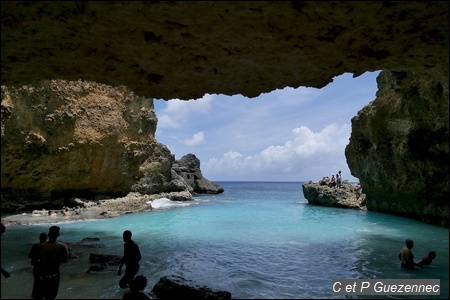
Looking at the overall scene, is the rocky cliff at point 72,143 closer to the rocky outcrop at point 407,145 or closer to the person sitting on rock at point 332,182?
the person sitting on rock at point 332,182

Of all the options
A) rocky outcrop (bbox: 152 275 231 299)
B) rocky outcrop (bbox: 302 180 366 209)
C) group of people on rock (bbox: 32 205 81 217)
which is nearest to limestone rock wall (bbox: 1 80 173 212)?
group of people on rock (bbox: 32 205 81 217)

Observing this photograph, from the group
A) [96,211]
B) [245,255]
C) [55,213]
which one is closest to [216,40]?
[245,255]

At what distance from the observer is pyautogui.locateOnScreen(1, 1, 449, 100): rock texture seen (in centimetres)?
425

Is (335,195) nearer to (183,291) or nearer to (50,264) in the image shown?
(183,291)

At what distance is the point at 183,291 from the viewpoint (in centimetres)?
748

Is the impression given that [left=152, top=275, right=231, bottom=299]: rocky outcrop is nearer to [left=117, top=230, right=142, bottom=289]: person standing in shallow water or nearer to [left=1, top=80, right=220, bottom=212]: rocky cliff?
[left=117, top=230, right=142, bottom=289]: person standing in shallow water

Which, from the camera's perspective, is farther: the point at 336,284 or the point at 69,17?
the point at 336,284

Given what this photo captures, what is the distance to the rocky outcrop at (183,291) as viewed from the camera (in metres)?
7.39

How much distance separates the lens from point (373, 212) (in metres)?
30.5

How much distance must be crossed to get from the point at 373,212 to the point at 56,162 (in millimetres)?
31856

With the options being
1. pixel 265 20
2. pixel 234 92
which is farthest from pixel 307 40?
pixel 234 92

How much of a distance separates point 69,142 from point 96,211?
275 inches

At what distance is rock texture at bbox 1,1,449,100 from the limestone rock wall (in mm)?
16418

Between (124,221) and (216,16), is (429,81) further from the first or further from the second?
(124,221)
